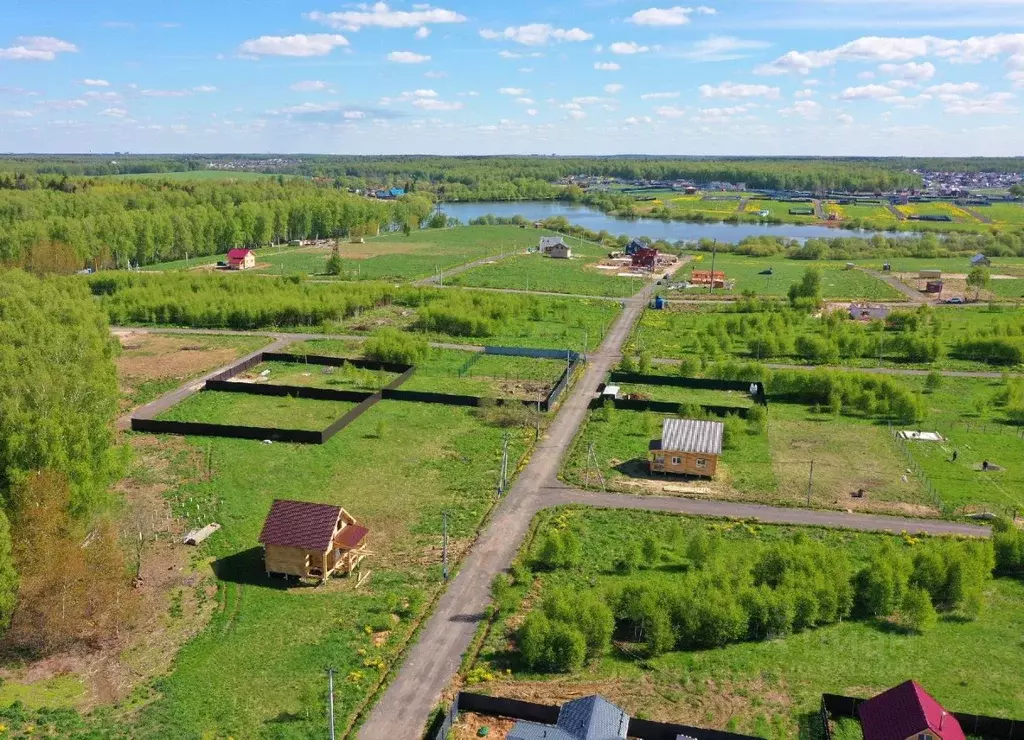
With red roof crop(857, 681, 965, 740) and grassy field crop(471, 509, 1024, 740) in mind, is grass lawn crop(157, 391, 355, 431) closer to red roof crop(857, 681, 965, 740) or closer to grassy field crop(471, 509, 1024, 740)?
grassy field crop(471, 509, 1024, 740)

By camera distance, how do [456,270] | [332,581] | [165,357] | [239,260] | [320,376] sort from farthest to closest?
[456,270], [239,260], [165,357], [320,376], [332,581]

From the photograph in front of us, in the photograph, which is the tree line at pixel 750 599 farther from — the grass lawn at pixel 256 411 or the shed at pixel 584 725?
the grass lawn at pixel 256 411

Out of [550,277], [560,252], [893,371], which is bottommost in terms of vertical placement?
[893,371]

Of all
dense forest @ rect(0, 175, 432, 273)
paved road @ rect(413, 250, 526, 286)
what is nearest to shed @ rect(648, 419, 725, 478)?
paved road @ rect(413, 250, 526, 286)

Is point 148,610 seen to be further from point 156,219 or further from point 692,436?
point 156,219

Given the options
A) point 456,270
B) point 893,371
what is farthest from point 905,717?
point 456,270
